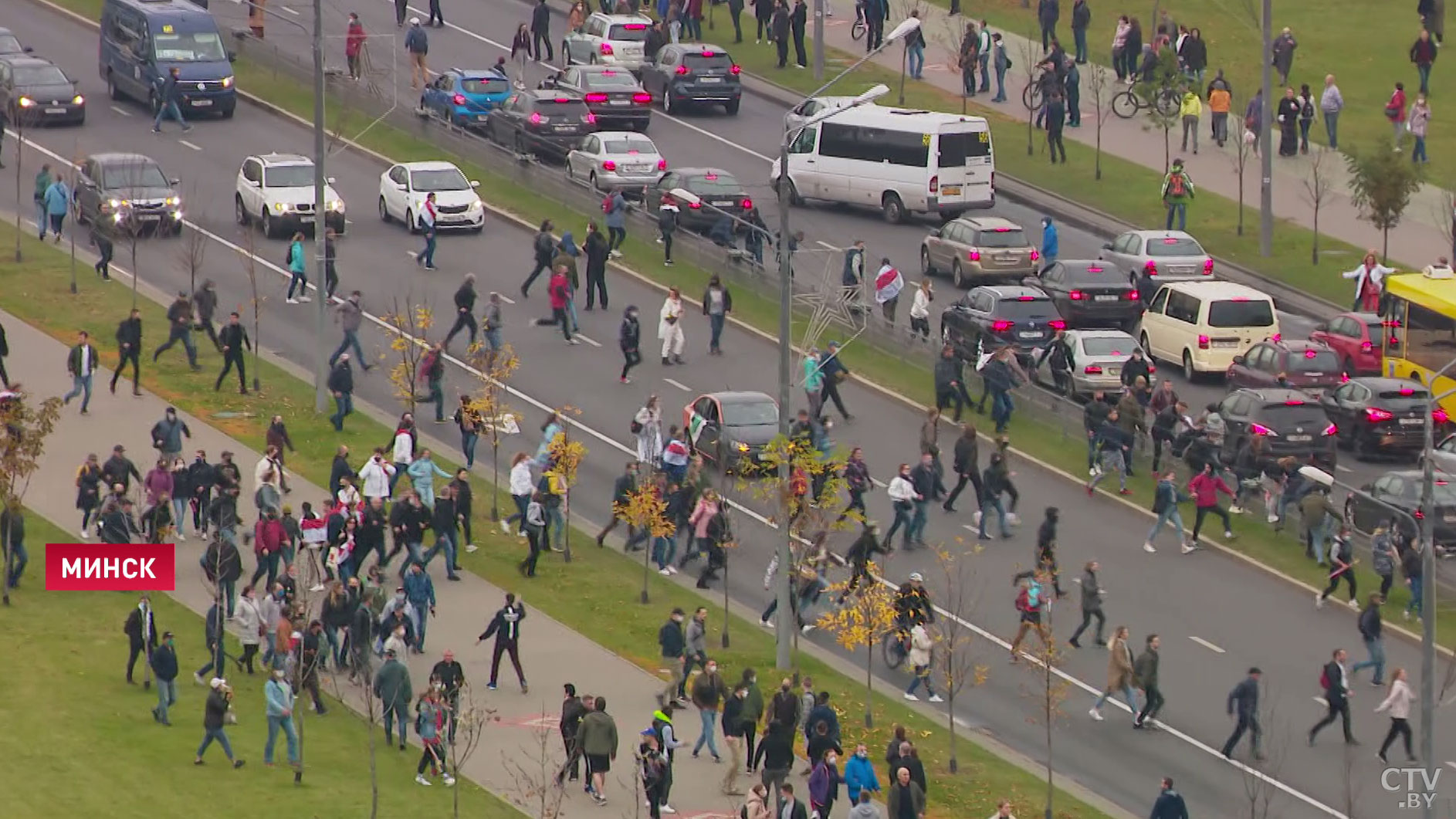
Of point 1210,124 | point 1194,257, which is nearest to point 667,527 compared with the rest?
point 1194,257

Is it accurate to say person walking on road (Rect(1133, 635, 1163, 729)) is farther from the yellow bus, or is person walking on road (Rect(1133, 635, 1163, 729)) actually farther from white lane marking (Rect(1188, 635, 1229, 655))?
the yellow bus

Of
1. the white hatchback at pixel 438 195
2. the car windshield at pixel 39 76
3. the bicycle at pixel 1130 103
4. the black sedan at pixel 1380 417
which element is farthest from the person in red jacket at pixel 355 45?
the black sedan at pixel 1380 417

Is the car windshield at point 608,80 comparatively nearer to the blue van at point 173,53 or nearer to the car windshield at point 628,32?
the car windshield at point 628,32

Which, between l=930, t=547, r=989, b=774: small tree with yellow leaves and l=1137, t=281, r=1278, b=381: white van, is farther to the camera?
l=1137, t=281, r=1278, b=381: white van

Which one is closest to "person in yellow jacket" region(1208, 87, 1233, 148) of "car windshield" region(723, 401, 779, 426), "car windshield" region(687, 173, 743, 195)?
"car windshield" region(687, 173, 743, 195)

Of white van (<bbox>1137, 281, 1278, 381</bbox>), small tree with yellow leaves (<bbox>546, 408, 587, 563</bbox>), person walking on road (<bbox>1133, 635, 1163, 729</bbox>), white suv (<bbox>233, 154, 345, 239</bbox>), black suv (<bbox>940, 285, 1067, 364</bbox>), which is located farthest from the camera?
white suv (<bbox>233, 154, 345, 239</bbox>)

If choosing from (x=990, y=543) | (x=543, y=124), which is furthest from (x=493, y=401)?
(x=543, y=124)

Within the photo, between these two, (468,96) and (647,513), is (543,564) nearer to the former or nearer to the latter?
(647,513)
